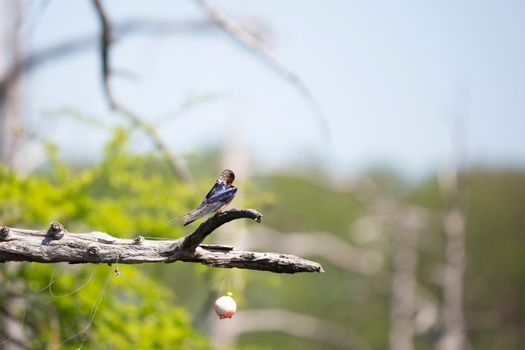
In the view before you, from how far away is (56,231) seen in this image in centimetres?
161

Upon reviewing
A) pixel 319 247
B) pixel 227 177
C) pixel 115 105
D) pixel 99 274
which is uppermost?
pixel 319 247

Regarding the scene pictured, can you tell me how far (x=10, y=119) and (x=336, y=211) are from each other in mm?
10792

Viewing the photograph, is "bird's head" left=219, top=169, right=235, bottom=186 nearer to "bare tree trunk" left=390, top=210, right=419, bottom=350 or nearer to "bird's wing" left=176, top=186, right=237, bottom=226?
"bird's wing" left=176, top=186, right=237, bottom=226

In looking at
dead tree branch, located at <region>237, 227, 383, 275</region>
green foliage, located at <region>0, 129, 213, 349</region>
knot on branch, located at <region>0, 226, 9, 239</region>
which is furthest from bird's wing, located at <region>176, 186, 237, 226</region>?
dead tree branch, located at <region>237, 227, 383, 275</region>

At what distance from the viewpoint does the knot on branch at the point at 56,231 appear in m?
1.60

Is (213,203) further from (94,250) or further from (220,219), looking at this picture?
(94,250)

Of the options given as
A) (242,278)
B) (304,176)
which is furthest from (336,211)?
(242,278)

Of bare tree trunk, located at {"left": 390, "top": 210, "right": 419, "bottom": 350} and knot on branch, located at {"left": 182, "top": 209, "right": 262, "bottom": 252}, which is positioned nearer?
knot on branch, located at {"left": 182, "top": 209, "right": 262, "bottom": 252}

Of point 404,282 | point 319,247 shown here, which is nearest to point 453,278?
point 404,282

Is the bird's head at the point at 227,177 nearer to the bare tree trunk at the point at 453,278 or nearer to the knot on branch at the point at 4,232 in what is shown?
the knot on branch at the point at 4,232

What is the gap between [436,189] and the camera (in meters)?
15.3

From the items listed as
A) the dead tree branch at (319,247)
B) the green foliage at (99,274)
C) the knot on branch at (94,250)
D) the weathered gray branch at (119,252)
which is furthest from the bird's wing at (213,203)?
the dead tree branch at (319,247)

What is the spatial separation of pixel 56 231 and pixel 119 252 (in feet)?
0.50

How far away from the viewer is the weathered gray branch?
1604 mm
